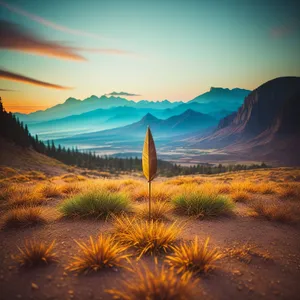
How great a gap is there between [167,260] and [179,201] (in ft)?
10.3

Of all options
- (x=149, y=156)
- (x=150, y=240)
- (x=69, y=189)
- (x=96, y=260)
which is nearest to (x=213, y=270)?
(x=150, y=240)

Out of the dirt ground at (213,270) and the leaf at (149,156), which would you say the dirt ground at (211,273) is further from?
the leaf at (149,156)

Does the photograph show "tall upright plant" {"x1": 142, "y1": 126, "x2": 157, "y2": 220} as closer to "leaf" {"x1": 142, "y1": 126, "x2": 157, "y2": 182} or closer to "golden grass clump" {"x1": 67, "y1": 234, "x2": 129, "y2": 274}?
"leaf" {"x1": 142, "y1": 126, "x2": 157, "y2": 182}

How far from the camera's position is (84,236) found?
4.47 meters

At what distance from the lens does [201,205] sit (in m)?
6.06

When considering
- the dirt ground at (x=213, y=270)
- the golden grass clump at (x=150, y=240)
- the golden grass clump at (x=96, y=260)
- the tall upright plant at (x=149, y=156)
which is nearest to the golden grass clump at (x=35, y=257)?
the dirt ground at (x=213, y=270)

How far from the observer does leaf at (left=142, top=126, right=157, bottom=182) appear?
4.29 metres

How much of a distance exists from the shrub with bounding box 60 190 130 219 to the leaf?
6.61 ft

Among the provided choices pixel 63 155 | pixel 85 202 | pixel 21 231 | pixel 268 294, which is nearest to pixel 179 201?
pixel 85 202

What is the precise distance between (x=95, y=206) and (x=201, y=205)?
3214 millimetres

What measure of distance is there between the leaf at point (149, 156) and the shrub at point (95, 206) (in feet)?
6.61

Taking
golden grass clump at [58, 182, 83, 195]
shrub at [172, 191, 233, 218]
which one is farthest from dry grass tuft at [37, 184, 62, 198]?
shrub at [172, 191, 233, 218]

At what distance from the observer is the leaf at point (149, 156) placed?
4.29 metres

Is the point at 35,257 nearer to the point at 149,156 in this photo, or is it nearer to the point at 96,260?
the point at 96,260
